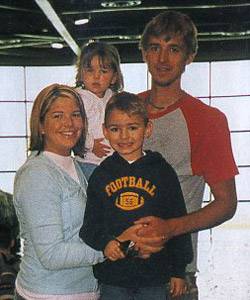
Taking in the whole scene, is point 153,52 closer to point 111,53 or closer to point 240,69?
point 111,53

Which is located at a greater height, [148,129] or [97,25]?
[97,25]

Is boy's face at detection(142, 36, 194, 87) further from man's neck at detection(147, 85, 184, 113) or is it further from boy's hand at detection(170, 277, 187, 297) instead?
boy's hand at detection(170, 277, 187, 297)

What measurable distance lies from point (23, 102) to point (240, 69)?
50 centimetres

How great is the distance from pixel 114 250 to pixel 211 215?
22cm

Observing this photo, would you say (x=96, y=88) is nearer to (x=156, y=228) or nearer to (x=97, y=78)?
(x=97, y=78)

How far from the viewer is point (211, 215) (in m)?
→ 1.04

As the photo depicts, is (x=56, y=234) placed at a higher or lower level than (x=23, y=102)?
lower

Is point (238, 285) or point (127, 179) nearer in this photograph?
point (127, 179)

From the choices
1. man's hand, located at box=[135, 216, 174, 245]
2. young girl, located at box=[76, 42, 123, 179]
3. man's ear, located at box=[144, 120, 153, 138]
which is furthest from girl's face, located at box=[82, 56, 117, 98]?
man's hand, located at box=[135, 216, 174, 245]

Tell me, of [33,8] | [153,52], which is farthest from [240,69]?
[33,8]

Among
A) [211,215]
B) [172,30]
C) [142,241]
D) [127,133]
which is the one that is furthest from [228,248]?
A: [172,30]

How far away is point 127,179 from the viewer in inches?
37.6

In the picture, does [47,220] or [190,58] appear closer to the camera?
[47,220]

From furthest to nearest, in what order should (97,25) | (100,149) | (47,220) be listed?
(97,25)
(100,149)
(47,220)
